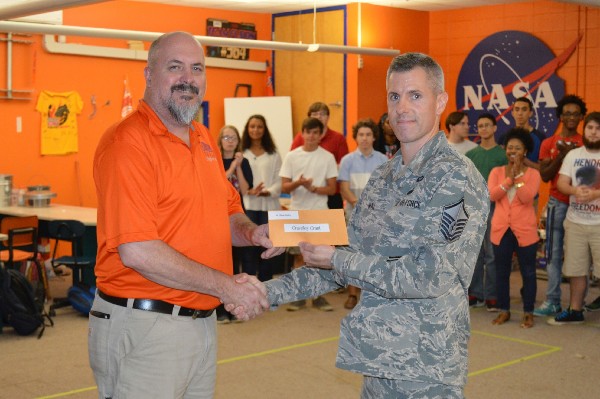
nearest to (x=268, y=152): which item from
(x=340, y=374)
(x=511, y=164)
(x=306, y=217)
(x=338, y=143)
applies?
(x=338, y=143)

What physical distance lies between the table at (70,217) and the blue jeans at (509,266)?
150 inches

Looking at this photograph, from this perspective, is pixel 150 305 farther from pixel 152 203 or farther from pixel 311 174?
pixel 311 174

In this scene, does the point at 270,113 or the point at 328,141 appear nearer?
the point at 328,141

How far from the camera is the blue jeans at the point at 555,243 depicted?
7711 millimetres

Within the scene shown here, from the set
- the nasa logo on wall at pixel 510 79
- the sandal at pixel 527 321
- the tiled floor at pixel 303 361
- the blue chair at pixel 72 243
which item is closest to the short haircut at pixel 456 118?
the tiled floor at pixel 303 361

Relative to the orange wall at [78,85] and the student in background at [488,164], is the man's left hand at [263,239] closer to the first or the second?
the student in background at [488,164]

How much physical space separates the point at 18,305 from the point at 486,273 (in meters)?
4.19

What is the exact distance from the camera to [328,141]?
A: 9.52m

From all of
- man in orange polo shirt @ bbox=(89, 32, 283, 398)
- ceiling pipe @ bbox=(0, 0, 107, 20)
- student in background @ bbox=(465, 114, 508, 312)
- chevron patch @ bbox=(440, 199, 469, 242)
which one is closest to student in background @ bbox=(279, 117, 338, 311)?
student in background @ bbox=(465, 114, 508, 312)

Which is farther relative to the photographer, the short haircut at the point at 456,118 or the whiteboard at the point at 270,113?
the whiteboard at the point at 270,113

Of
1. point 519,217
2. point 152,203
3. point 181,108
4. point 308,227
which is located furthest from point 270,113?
point 152,203

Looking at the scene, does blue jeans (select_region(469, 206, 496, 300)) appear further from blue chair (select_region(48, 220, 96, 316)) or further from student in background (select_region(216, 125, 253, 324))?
blue chair (select_region(48, 220, 96, 316))

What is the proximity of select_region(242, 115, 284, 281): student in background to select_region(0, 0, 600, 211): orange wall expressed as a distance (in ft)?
11.5

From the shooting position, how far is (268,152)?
8.57 m
